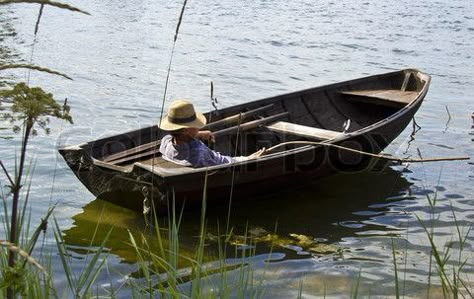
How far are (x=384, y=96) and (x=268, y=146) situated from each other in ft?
7.62

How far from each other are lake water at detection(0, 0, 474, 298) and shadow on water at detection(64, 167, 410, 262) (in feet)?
0.07

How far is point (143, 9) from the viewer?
897 inches

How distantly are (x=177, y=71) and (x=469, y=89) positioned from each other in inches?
230

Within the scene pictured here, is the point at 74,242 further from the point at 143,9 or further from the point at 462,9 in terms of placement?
the point at 462,9

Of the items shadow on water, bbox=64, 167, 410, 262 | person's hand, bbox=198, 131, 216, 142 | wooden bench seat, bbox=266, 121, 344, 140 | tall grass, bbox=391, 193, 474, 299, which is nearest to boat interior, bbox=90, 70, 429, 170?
wooden bench seat, bbox=266, 121, 344, 140

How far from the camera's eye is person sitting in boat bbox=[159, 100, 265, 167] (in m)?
7.00

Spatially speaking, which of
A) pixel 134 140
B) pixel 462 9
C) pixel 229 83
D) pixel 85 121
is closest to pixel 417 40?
pixel 462 9

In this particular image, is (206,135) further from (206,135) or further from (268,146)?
(268,146)

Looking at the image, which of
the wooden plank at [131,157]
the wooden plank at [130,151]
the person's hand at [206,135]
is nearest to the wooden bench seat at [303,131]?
the person's hand at [206,135]

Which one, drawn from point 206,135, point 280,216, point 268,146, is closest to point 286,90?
point 268,146

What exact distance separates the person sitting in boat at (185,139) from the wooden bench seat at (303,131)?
5.06 ft

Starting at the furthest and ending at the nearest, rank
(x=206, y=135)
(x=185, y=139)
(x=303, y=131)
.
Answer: (x=303, y=131), (x=206, y=135), (x=185, y=139)

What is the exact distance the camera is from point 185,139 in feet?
23.6

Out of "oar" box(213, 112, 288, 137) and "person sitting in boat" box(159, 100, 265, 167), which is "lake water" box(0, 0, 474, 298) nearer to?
"person sitting in boat" box(159, 100, 265, 167)
